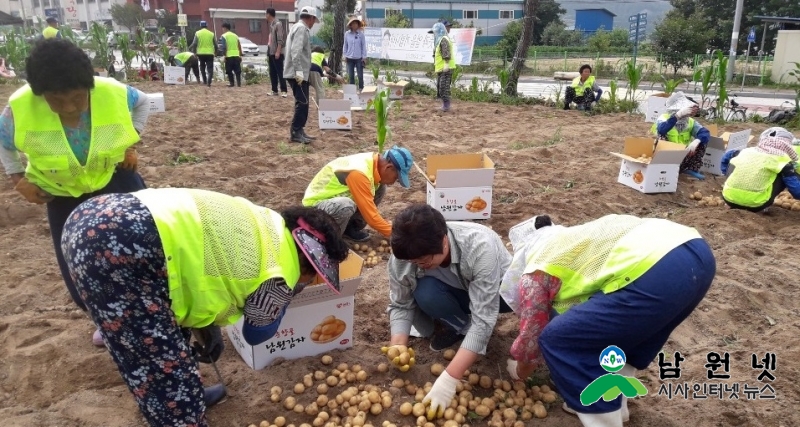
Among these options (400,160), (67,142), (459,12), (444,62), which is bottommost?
(400,160)

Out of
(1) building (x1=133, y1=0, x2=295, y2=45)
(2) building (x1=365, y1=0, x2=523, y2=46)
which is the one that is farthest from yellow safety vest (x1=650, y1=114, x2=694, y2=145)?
(1) building (x1=133, y1=0, x2=295, y2=45)

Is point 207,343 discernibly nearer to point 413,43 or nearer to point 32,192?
point 32,192

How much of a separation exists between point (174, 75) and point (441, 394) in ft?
42.1

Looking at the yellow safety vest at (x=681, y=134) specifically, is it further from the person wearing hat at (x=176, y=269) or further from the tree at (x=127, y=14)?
the tree at (x=127, y=14)

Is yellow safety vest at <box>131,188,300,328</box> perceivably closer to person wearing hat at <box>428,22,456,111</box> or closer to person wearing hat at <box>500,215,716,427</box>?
person wearing hat at <box>500,215,716,427</box>

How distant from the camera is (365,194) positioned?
3.44 meters

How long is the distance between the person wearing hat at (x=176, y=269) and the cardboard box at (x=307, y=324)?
1.89 feet

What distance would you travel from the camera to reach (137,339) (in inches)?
65.0

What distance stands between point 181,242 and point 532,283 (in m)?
1.17

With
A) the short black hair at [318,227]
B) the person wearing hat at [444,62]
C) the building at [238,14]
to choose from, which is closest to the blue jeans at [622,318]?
the short black hair at [318,227]

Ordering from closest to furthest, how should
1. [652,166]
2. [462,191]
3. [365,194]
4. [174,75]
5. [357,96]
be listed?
1. [365,194]
2. [462,191]
3. [652,166]
4. [357,96]
5. [174,75]

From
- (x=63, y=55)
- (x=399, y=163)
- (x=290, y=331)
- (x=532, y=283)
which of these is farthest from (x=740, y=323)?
(x=63, y=55)

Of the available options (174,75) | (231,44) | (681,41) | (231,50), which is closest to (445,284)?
(231,44)

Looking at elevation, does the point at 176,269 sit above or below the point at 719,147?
above
